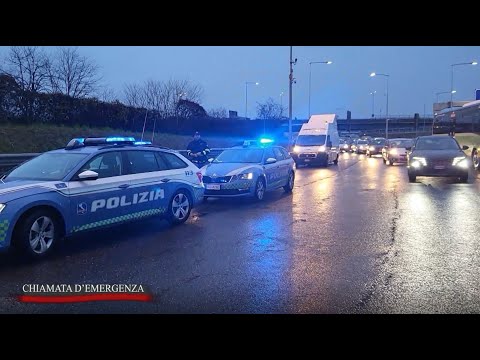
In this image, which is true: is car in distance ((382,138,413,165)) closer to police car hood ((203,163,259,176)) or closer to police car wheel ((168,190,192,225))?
police car hood ((203,163,259,176))

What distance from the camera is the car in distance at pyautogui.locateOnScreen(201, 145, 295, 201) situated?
11.2 metres

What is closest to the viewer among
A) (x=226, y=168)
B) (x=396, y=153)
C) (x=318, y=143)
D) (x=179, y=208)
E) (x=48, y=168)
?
(x=48, y=168)

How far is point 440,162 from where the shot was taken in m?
15.2

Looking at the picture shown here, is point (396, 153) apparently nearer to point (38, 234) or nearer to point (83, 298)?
point (38, 234)

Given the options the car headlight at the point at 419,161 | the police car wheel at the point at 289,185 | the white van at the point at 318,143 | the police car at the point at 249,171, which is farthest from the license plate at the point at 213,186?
the white van at the point at 318,143

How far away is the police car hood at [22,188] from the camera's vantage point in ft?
18.6

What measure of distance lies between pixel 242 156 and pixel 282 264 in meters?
6.87

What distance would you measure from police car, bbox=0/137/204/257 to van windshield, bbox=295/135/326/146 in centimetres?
1908

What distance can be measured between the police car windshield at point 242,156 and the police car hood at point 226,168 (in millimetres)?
393

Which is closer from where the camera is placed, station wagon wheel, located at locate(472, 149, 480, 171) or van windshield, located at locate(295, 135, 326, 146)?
station wagon wheel, located at locate(472, 149, 480, 171)

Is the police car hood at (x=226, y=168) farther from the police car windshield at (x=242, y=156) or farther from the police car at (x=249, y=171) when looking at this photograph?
the police car windshield at (x=242, y=156)

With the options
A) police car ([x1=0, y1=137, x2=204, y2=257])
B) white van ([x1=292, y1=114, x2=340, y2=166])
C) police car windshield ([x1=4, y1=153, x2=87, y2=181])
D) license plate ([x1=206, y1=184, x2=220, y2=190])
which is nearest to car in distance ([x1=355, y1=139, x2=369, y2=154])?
white van ([x1=292, y1=114, x2=340, y2=166])

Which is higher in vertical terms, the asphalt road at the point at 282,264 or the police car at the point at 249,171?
the police car at the point at 249,171

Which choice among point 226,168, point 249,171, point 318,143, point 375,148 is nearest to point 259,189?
point 249,171
